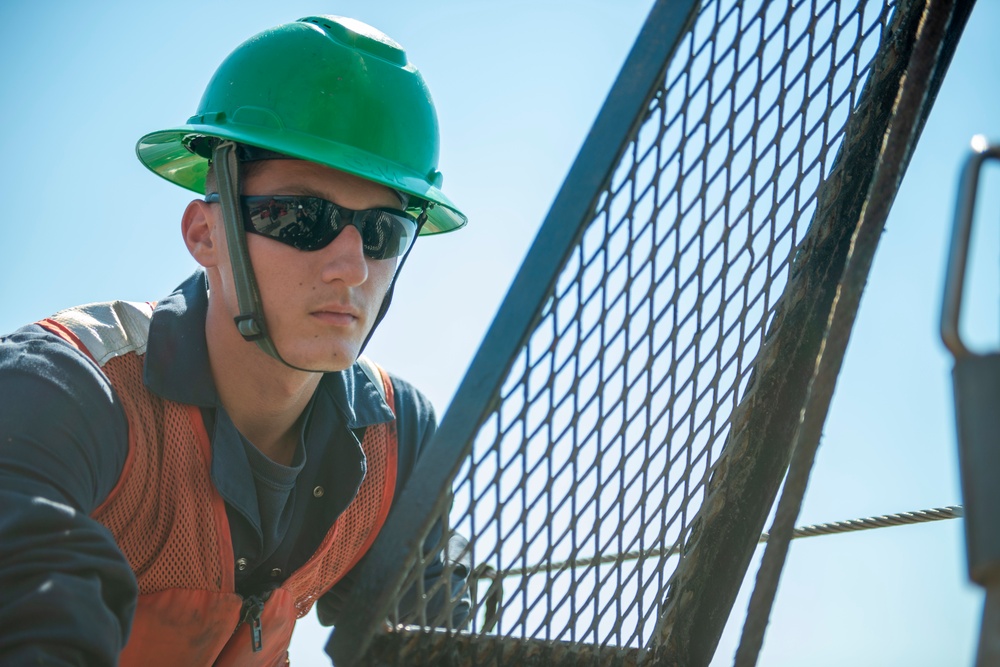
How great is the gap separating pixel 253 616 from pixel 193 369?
2.09ft

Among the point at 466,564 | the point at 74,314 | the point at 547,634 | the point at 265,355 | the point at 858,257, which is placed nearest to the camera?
the point at 858,257

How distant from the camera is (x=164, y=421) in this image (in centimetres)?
234

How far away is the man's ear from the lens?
2.71 meters

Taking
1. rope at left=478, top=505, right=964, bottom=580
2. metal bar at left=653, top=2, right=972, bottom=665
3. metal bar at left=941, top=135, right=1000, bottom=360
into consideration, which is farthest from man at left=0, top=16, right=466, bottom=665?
metal bar at left=941, top=135, right=1000, bottom=360

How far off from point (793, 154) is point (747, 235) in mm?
166

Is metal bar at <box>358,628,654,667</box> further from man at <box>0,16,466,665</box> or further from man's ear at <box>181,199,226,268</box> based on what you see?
man's ear at <box>181,199,226,268</box>

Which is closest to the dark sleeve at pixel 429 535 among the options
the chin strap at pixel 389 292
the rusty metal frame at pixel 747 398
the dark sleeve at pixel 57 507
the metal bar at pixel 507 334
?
the chin strap at pixel 389 292

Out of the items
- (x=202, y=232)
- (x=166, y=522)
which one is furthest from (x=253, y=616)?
(x=202, y=232)

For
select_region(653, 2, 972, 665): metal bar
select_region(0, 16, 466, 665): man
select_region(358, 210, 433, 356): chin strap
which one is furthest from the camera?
select_region(358, 210, 433, 356): chin strap

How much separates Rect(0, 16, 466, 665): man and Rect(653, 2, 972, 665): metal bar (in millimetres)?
1080

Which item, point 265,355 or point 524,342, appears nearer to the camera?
point 524,342

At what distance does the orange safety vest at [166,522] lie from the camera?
2.27 metres

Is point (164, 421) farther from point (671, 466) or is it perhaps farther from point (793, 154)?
point (793, 154)

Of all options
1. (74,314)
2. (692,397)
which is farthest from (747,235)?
(74,314)
